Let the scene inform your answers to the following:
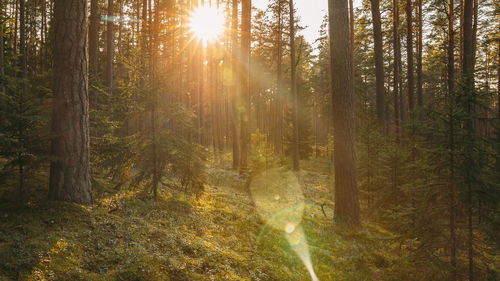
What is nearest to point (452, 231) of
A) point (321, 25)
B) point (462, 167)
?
point (462, 167)

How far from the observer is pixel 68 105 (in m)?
5.84

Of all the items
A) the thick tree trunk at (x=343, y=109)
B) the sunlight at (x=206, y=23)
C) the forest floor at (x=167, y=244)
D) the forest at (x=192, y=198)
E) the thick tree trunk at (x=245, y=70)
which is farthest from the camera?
the sunlight at (x=206, y=23)

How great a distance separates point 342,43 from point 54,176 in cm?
901

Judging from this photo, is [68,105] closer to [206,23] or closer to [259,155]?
[259,155]

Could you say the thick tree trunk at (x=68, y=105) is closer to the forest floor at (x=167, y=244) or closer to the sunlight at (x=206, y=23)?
the forest floor at (x=167, y=244)

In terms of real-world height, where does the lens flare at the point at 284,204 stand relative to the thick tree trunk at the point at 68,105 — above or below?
below

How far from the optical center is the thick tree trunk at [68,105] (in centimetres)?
580

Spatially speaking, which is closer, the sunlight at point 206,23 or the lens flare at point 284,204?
the lens flare at point 284,204

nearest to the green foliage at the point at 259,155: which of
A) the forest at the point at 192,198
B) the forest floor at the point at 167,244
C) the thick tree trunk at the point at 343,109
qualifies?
the forest at the point at 192,198

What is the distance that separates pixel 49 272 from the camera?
382 centimetres

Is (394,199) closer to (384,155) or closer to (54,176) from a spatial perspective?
(384,155)

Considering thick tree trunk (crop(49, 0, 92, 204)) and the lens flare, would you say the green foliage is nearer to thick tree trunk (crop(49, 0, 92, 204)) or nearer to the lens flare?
the lens flare

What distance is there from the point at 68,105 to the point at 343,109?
26.0ft

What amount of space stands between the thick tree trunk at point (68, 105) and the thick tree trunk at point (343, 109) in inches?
294
